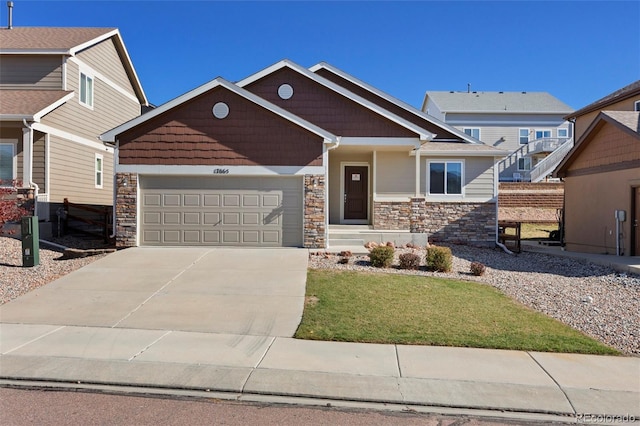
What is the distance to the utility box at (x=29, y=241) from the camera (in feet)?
37.1

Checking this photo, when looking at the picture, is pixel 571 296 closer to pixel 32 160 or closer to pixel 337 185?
pixel 337 185

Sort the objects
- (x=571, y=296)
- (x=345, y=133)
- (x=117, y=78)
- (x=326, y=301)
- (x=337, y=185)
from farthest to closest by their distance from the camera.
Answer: (x=117, y=78) < (x=337, y=185) < (x=345, y=133) < (x=571, y=296) < (x=326, y=301)

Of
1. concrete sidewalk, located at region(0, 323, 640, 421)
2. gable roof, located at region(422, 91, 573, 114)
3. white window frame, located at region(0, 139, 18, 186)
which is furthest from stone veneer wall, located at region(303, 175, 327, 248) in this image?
gable roof, located at region(422, 91, 573, 114)

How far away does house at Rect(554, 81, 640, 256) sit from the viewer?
47.4ft

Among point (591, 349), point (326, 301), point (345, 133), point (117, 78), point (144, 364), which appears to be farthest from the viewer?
point (117, 78)

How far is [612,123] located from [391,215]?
776 centimetres

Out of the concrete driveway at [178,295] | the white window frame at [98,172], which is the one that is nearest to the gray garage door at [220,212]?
the concrete driveway at [178,295]

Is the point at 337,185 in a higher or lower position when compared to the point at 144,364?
higher

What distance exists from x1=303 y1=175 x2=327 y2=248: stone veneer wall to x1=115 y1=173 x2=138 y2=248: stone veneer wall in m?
5.09

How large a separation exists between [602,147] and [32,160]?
19.8 m

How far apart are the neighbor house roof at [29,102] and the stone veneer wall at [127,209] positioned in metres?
4.82

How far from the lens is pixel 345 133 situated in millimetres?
16969

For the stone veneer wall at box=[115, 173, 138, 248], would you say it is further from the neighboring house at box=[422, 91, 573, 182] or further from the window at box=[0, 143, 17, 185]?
the neighboring house at box=[422, 91, 573, 182]

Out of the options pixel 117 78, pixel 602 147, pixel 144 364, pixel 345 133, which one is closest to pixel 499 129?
pixel 602 147
